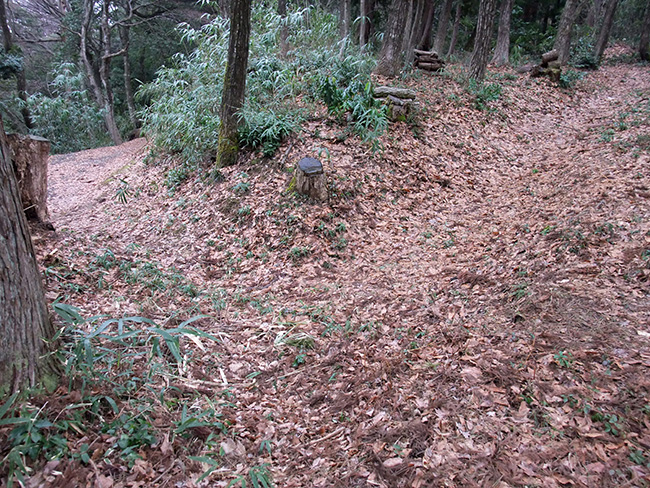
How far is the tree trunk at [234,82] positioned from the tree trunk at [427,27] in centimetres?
1094

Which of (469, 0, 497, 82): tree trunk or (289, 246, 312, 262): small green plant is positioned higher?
(469, 0, 497, 82): tree trunk

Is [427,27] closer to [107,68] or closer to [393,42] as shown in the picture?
[393,42]

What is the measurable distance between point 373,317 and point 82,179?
32.0 feet

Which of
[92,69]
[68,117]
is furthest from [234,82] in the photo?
[92,69]

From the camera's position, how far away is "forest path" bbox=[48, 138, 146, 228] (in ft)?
25.0

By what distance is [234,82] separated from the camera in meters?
6.75

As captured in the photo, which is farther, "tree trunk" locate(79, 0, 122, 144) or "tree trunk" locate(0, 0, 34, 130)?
"tree trunk" locate(79, 0, 122, 144)

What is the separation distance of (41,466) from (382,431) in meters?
1.97

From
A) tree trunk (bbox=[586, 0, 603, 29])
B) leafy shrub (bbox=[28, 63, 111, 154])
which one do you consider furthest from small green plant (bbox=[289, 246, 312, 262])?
tree trunk (bbox=[586, 0, 603, 29])

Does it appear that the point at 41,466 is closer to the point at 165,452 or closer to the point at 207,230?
the point at 165,452

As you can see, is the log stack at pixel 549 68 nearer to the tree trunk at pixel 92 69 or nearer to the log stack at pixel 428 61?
the log stack at pixel 428 61

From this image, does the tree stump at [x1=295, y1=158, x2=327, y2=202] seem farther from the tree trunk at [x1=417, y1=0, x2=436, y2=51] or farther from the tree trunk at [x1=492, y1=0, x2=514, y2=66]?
the tree trunk at [x1=492, y1=0, x2=514, y2=66]

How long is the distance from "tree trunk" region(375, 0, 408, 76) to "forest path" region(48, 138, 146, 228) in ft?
23.8

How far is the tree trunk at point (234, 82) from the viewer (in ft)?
21.0
